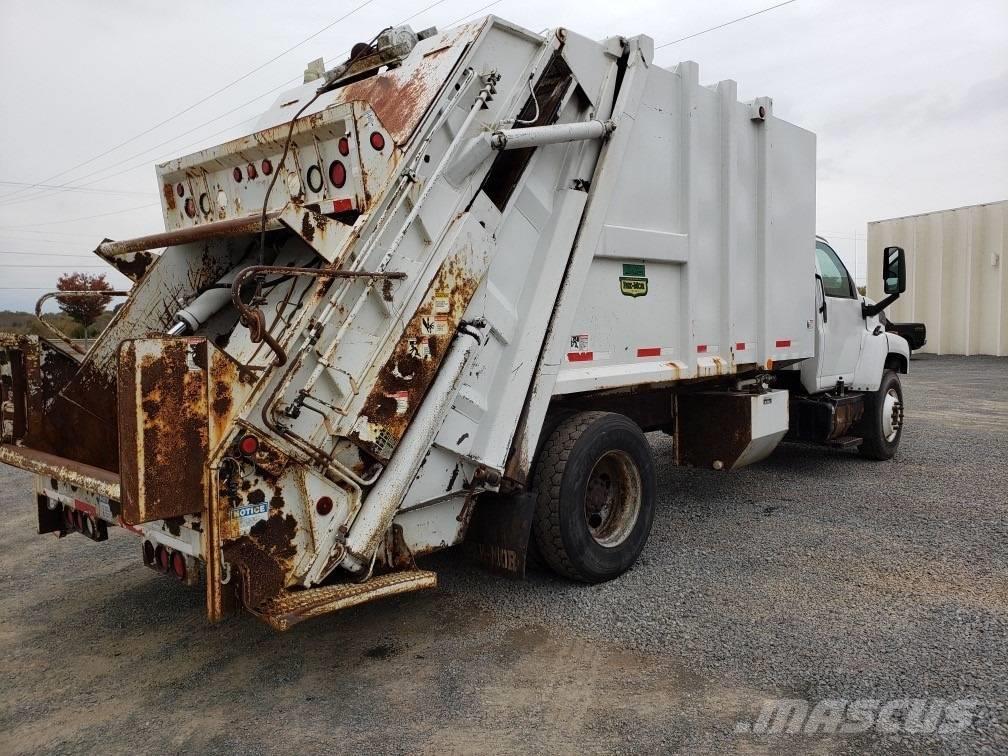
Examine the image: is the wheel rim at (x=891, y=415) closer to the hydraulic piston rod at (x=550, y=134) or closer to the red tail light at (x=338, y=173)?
the hydraulic piston rod at (x=550, y=134)

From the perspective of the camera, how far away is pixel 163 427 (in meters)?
2.68

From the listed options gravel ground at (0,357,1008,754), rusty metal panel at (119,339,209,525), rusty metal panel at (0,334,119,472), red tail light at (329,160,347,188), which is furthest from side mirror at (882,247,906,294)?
rusty metal panel at (0,334,119,472)

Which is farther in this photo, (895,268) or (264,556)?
(895,268)

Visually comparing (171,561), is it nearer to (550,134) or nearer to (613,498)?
(613,498)

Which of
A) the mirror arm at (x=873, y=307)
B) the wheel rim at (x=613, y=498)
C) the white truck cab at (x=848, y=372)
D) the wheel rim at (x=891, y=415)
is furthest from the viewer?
the wheel rim at (x=891, y=415)

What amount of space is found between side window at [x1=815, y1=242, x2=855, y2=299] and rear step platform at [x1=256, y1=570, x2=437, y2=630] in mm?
4623

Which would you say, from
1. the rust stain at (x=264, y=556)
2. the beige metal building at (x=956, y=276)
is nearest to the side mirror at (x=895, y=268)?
the rust stain at (x=264, y=556)

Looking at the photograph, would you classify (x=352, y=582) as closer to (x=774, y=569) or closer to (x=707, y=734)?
(x=707, y=734)

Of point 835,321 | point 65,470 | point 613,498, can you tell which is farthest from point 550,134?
point 835,321

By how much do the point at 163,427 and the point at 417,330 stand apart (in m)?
1.07

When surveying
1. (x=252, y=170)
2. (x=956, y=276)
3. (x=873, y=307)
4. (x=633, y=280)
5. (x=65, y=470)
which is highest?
(x=956, y=276)

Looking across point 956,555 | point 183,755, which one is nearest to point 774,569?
point 956,555

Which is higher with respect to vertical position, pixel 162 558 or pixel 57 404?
pixel 57 404

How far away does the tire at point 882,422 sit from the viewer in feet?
23.6
